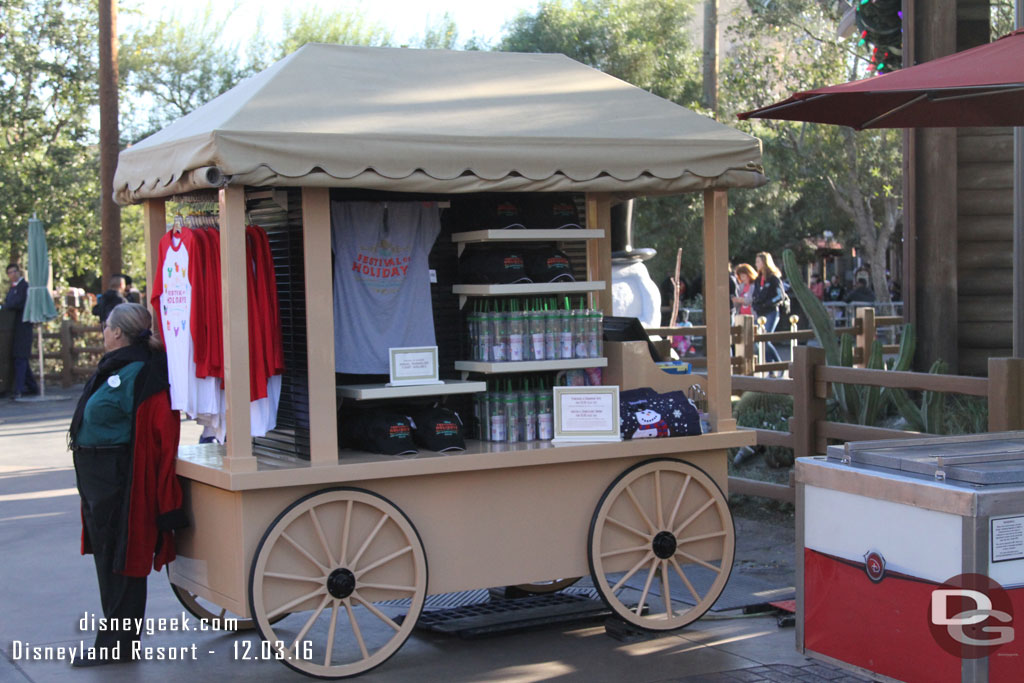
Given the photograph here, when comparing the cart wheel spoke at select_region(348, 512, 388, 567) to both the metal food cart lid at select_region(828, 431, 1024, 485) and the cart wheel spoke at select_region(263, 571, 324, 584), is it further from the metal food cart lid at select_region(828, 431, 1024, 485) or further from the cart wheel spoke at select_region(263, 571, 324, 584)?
the metal food cart lid at select_region(828, 431, 1024, 485)

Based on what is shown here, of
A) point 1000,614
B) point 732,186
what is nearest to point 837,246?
point 732,186

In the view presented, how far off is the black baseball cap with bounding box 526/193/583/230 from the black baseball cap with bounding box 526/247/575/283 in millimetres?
154

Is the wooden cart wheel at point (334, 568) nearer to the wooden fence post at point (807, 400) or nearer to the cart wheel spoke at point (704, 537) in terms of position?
the cart wheel spoke at point (704, 537)

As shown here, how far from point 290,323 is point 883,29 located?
659cm

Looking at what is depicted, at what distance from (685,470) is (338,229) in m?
2.17

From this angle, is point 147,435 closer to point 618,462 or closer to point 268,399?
point 268,399

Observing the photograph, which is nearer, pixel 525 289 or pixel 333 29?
pixel 525 289

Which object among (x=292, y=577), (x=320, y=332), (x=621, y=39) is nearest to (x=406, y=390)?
Result: (x=320, y=332)

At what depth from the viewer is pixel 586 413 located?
19.2 feet

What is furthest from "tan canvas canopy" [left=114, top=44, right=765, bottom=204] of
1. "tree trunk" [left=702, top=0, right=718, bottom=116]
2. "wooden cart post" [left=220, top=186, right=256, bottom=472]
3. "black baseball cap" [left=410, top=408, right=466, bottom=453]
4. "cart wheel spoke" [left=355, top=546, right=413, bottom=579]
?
"tree trunk" [left=702, top=0, right=718, bottom=116]

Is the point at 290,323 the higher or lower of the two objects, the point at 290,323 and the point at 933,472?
the higher

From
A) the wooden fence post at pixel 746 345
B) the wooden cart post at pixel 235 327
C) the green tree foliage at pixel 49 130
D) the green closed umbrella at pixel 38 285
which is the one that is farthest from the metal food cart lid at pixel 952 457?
the green tree foliage at pixel 49 130

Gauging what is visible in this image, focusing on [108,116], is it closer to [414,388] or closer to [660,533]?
[414,388]

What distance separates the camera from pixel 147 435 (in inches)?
216
